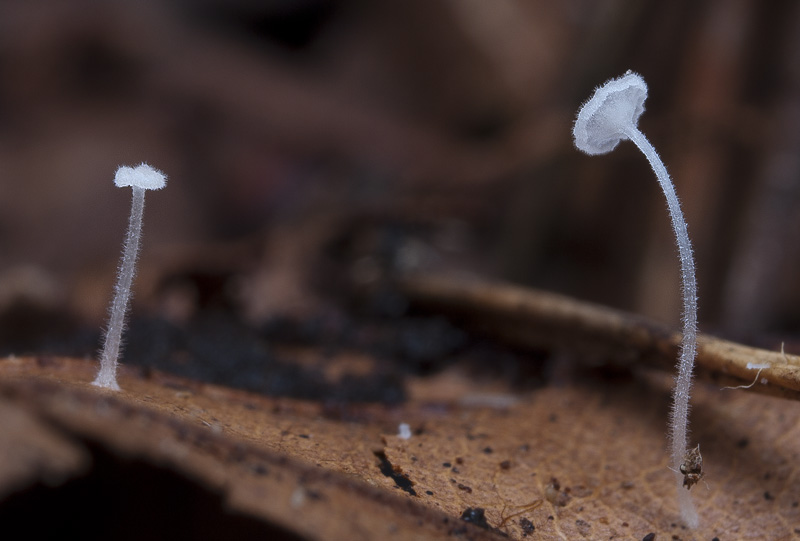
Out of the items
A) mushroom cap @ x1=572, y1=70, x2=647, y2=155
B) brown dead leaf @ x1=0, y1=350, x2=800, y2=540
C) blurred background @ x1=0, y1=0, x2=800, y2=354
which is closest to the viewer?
brown dead leaf @ x1=0, y1=350, x2=800, y2=540

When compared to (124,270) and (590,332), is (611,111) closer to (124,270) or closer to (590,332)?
(590,332)

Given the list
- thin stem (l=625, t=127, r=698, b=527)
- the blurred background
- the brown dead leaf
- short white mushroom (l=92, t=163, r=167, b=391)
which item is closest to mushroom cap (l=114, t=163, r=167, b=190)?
short white mushroom (l=92, t=163, r=167, b=391)

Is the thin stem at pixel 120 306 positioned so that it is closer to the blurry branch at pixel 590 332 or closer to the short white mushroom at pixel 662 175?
the short white mushroom at pixel 662 175

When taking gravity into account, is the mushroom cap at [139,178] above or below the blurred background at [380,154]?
below

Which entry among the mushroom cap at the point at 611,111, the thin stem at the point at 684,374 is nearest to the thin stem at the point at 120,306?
the mushroom cap at the point at 611,111

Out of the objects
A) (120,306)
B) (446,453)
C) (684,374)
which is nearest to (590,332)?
(684,374)

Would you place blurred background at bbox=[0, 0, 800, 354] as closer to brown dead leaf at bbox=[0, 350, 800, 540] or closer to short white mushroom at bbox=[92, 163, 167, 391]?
brown dead leaf at bbox=[0, 350, 800, 540]
